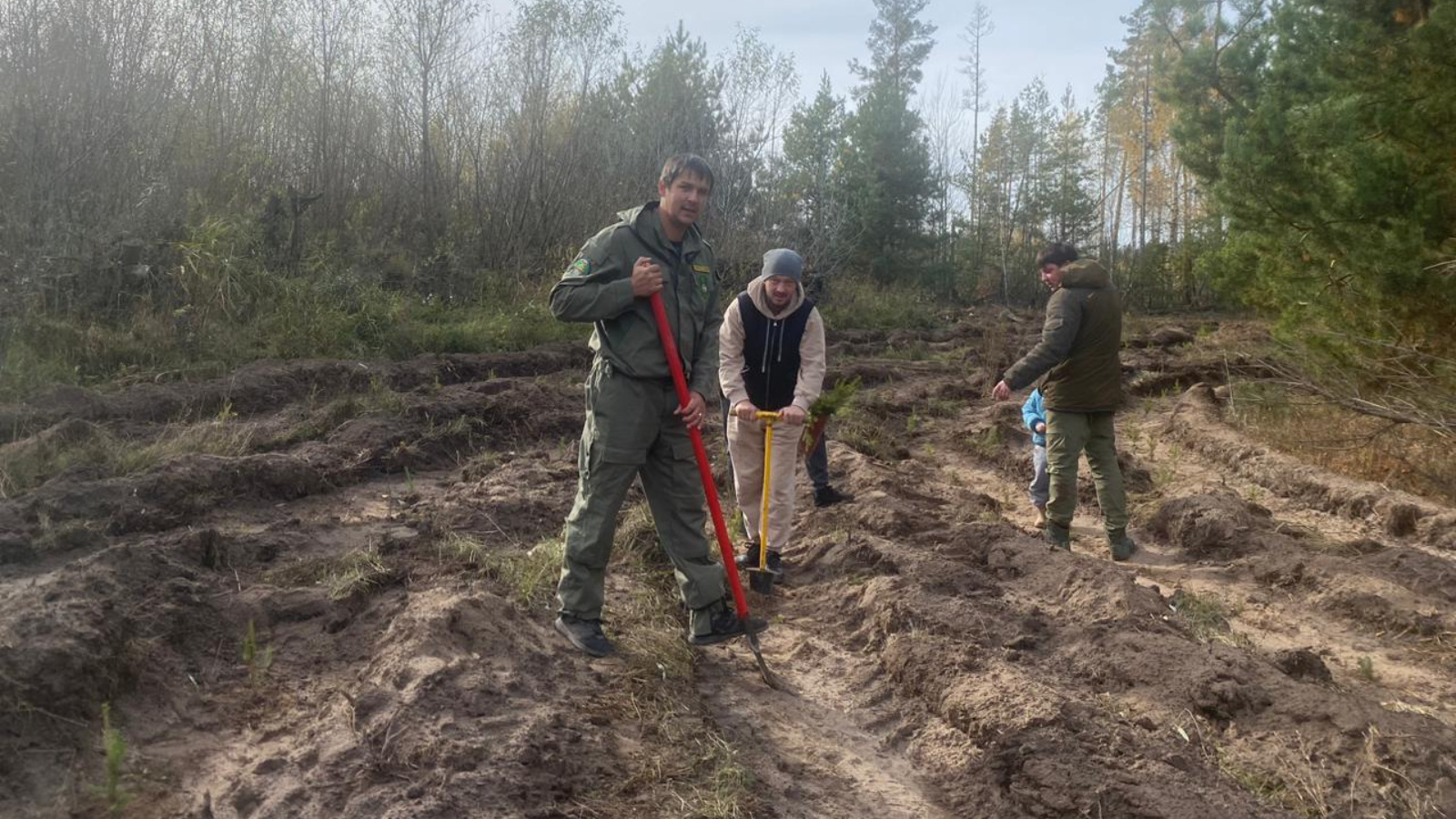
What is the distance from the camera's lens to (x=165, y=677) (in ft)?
13.2

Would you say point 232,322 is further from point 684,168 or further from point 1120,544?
point 1120,544

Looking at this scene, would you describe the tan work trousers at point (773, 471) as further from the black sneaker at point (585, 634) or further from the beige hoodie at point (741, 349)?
the black sneaker at point (585, 634)

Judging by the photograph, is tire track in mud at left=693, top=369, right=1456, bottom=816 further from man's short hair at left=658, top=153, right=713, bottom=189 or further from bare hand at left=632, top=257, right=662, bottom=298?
man's short hair at left=658, top=153, right=713, bottom=189

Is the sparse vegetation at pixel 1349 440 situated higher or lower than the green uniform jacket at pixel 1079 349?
lower

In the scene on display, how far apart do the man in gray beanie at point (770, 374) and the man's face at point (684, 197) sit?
4.05 ft

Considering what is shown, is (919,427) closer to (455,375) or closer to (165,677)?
(455,375)

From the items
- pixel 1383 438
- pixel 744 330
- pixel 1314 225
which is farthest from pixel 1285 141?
pixel 744 330

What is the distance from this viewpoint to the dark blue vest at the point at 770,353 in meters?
5.95

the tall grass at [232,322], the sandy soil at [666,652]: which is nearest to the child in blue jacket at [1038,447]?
the sandy soil at [666,652]

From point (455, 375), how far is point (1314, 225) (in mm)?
8583

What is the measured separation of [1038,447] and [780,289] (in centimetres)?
291

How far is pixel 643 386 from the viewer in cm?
445

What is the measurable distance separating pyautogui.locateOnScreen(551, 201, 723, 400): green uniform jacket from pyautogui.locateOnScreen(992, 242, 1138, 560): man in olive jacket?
274 cm

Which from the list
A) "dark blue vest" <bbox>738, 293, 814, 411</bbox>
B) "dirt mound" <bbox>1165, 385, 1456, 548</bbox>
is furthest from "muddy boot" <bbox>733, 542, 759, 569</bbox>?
"dirt mound" <bbox>1165, 385, 1456, 548</bbox>
